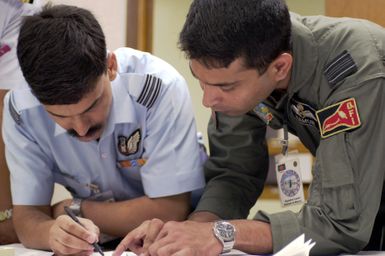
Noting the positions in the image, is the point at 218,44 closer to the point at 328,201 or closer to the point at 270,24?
the point at 270,24

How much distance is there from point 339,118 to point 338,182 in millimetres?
126

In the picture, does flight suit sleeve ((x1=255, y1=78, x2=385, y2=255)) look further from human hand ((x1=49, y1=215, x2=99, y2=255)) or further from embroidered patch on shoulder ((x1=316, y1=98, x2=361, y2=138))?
human hand ((x1=49, y1=215, x2=99, y2=255))

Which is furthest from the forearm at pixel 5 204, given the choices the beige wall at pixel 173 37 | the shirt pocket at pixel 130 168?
the beige wall at pixel 173 37

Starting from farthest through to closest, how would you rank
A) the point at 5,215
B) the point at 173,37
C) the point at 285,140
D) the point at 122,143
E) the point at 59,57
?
1. the point at 173,37
2. the point at 5,215
3. the point at 122,143
4. the point at 285,140
5. the point at 59,57

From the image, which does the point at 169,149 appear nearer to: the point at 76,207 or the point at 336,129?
the point at 76,207

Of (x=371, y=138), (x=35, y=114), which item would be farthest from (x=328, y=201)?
(x=35, y=114)

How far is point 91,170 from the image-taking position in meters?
1.57

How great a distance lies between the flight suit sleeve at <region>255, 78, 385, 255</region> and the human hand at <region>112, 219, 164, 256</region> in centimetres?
25

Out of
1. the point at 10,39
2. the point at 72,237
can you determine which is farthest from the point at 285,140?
the point at 10,39

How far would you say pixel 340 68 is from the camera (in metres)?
1.26

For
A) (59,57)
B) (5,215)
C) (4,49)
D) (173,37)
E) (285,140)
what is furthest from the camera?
(173,37)

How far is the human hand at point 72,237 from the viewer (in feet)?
4.27

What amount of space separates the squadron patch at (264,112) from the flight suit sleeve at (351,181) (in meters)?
0.24

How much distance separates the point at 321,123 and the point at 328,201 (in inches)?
6.3
